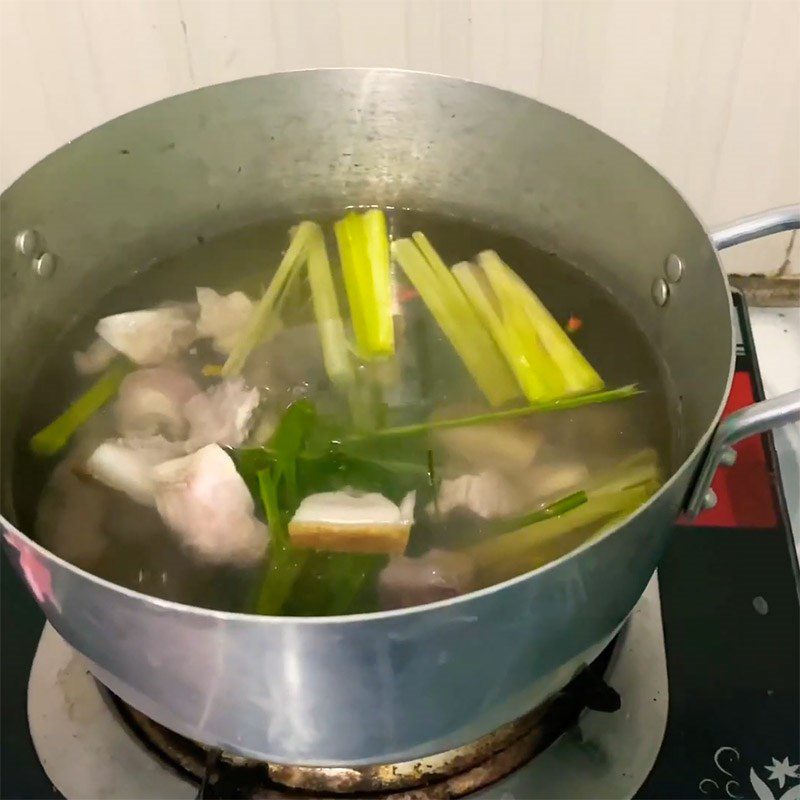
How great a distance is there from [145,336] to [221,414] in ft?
0.47

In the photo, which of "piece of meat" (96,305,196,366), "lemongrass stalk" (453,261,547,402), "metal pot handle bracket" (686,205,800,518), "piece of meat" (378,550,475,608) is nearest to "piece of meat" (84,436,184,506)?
"piece of meat" (96,305,196,366)

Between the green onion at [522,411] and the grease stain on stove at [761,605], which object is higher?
the green onion at [522,411]

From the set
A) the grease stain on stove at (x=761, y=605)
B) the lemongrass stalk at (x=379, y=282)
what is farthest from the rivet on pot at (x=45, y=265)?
the grease stain on stove at (x=761, y=605)

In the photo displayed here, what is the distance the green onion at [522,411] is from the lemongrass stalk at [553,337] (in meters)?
0.02

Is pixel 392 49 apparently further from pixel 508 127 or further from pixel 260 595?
pixel 260 595

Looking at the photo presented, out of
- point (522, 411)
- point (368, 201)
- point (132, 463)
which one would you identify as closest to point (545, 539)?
point (522, 411)

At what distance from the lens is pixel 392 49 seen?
97 cm

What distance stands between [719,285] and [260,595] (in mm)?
428

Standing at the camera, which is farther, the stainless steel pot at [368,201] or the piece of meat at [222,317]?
the piece of meat at [222,317]

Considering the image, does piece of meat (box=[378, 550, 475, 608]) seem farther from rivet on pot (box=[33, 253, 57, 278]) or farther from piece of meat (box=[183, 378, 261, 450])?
rivet on pot (box=[33, 253, 57, 278])

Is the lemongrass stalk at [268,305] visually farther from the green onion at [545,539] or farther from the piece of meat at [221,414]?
the green onion at [545,539]

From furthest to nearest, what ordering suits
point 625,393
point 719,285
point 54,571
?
1. point 625,393
2. point 719,285
3. point 54,571

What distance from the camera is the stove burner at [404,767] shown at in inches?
26.5

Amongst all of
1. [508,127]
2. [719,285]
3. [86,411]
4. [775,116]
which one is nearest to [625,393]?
[719,285]
